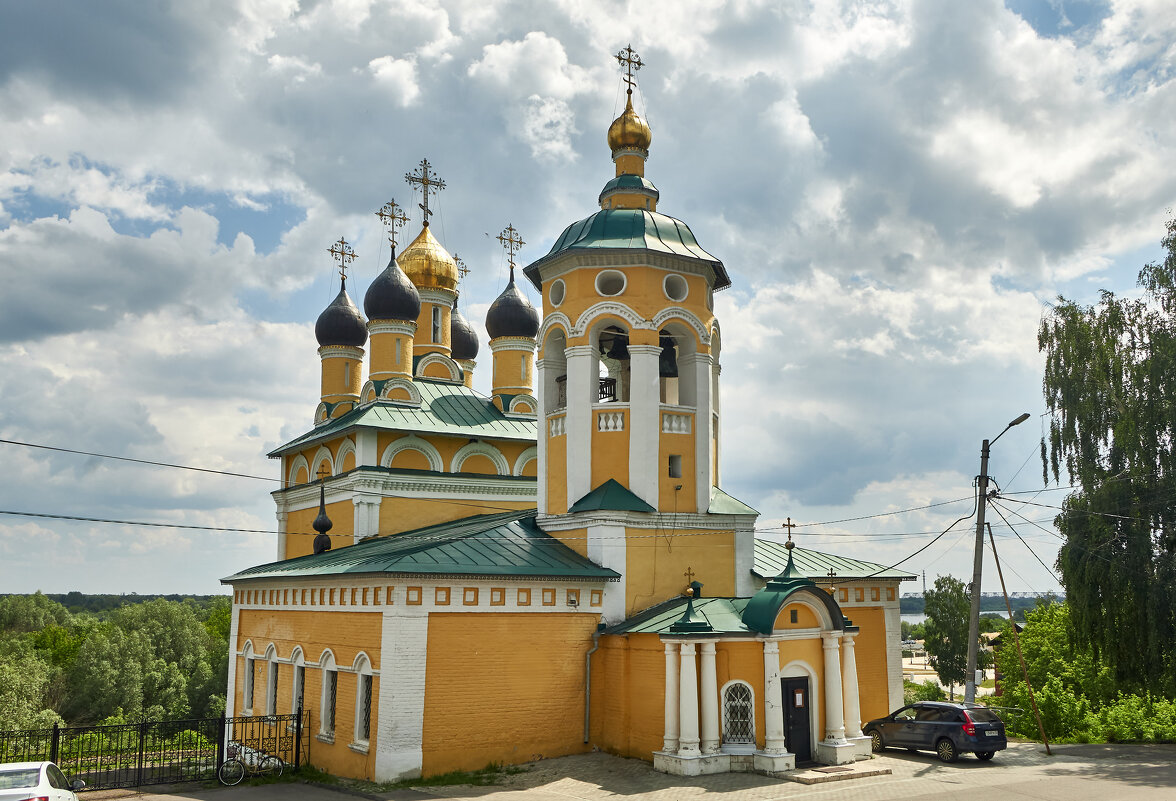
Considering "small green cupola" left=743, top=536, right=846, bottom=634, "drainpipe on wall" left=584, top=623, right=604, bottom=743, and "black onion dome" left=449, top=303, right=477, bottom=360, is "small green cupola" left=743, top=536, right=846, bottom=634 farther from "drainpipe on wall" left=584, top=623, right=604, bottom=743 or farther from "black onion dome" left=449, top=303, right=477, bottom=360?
Result: "black onion dome" left=449, top=303, right=477, bottom=360

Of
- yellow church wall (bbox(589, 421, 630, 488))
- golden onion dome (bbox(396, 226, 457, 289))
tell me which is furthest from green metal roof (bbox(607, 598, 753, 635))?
golden onion dome (bbox(396, 226, 457, 289))

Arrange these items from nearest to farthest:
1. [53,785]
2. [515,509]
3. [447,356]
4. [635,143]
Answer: [53,785]
[635,143]
[515,509]
[447,356]

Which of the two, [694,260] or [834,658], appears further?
[694,260]

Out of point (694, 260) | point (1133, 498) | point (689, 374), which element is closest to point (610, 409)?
point (689, 374)

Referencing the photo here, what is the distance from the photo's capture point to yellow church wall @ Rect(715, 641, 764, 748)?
585 inches

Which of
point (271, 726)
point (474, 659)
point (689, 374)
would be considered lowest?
point (271, 726)

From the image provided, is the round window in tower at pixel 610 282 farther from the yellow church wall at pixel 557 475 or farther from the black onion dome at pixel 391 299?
the black onion dome at pixel 391 299

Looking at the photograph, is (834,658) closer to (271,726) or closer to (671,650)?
(671,650)

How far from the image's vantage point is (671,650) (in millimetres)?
14906

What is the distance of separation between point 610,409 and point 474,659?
5.24 m

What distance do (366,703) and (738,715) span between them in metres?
5.99

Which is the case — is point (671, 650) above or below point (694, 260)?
below

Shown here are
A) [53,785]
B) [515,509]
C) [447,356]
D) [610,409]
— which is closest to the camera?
[53,785]

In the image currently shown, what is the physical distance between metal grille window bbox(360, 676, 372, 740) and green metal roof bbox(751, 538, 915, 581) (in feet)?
24.0
